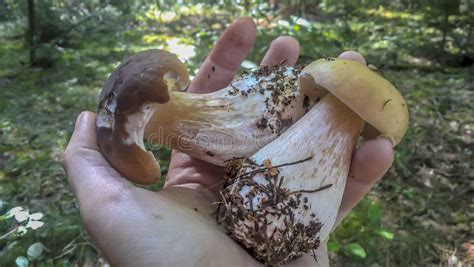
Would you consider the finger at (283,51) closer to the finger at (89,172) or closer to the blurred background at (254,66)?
the blurred background at (254,66)

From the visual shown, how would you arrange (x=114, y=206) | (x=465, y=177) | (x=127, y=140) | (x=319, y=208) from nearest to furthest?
(x=114, y=206) < (x=127, y=140) < (x=319, y=208) < (x=465, y=177)

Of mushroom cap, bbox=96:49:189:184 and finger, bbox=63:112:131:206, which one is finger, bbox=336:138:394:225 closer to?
mushroom cap, bbox=96:49:189:184

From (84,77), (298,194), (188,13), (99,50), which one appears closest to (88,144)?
(298,194)

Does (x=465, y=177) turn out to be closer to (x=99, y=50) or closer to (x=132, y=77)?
(x=132, y=77)

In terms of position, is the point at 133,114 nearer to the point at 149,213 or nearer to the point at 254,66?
the point at 149,213

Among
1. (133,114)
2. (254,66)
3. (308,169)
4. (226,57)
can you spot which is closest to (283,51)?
(226,57)

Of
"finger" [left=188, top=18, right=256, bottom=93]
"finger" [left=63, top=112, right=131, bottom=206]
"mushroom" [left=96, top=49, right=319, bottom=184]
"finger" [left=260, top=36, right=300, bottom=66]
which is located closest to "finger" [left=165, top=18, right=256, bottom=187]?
"finger" [left=188, top=18, right=256, bottom=93]
